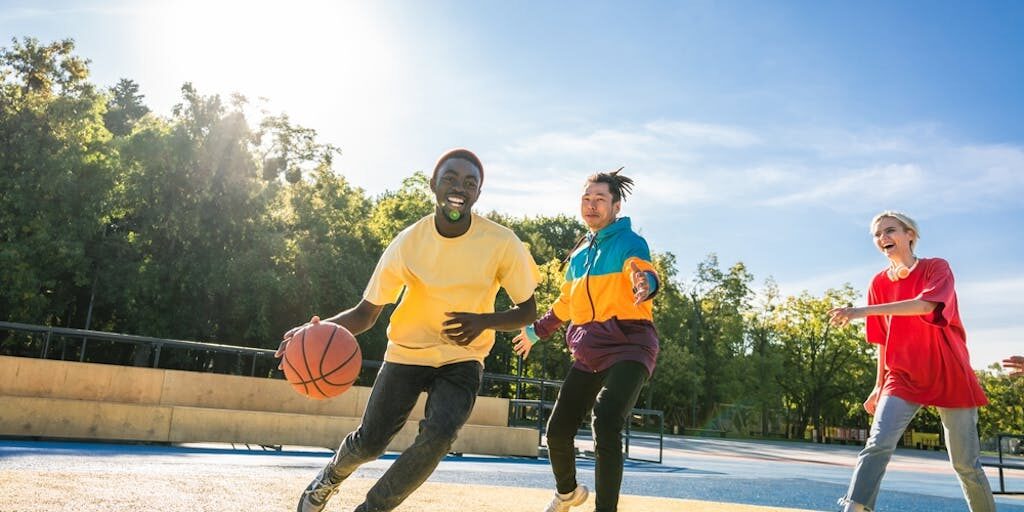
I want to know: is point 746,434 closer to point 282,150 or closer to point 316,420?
point 282,150

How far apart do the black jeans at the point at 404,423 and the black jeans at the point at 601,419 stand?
0.86 meters

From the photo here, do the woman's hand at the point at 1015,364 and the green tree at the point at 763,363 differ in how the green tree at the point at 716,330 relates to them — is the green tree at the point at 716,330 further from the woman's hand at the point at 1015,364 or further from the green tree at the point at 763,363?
the woman's hand at the point at 1015,364

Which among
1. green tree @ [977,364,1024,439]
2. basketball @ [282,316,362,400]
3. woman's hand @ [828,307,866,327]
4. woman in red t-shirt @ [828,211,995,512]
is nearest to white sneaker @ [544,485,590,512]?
woman in red t-shirt @ [828,211,995,512]

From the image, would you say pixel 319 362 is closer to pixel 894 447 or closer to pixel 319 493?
pixel 319 493

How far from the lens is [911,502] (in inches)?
424

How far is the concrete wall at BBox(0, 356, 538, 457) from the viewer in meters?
11.1

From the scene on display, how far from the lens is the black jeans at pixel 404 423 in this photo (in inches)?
145

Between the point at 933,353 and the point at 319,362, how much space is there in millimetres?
3615

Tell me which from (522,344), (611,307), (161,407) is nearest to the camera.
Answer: (611,307)

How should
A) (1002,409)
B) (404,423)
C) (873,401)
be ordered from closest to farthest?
(404,423) < (873,401) < (1002,409)

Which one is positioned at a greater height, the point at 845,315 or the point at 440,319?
the point at 845,315

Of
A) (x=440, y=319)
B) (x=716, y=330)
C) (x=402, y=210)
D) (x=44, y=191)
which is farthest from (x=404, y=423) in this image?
(x=716, y=330)

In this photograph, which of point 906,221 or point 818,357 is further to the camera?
point 818,357

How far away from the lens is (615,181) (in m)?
5.36
